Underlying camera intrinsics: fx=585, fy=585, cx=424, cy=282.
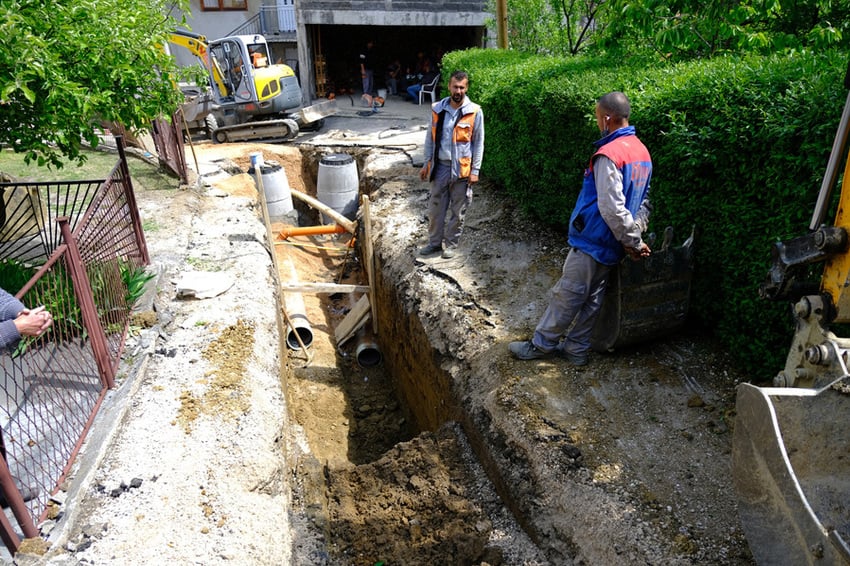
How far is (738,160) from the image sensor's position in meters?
4.13

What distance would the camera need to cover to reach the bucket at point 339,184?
1237 cm

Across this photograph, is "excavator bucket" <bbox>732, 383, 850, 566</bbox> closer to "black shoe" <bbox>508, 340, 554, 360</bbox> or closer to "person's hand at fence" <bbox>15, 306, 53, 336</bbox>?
"black shoe" <bbox>508, 340, 554, 360</bbox>

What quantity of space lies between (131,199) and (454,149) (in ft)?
11.5

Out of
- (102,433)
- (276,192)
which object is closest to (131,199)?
(102,433)

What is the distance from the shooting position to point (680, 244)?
4.84 m

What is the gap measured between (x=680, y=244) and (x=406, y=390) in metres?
3.80

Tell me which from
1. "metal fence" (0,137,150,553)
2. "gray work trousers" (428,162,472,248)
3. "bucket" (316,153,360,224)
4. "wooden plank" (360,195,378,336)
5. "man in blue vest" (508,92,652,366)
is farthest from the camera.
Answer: "bucket" (316,153,360,224)

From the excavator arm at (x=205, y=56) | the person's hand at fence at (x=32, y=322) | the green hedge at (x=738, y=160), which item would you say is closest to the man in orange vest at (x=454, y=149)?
the green hedge at (x=738, y=160)

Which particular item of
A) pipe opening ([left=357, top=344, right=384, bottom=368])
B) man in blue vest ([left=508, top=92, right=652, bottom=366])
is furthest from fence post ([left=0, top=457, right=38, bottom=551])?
pipe opening ([left=357, top=344, right=384, bottom=368])

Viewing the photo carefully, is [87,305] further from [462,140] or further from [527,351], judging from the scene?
[462,140]

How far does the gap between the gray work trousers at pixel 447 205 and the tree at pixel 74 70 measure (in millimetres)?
2877

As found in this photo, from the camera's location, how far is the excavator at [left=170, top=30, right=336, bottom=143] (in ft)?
48.6

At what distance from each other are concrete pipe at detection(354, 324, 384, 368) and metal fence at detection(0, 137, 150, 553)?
3.24m

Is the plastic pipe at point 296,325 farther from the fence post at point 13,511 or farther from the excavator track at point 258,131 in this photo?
the excavator track at point 258,131
